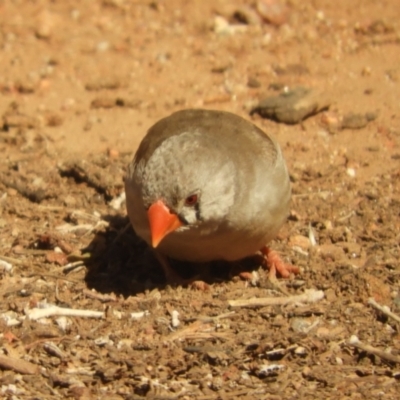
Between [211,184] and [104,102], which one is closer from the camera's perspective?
[211,184]

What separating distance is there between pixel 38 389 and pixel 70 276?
128cm

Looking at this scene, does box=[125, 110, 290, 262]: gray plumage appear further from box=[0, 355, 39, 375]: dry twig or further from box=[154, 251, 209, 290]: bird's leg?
box=[0, 355, 39, 375]: dry twig

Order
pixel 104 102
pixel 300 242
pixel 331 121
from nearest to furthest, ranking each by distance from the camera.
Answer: pixel 300 242 → pixel 331 121 → pixel 104 102

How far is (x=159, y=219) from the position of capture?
5262mm

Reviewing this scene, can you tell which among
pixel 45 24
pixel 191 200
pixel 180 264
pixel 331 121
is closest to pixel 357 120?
pixel 331 121

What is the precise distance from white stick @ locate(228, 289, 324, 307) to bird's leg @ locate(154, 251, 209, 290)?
12.1 inches

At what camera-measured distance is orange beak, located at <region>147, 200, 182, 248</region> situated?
5.26 metres

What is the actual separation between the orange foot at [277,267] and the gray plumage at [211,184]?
269mm

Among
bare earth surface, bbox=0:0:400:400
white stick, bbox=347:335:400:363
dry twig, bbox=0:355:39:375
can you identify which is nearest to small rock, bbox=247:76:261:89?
bare earth surface, bbox=0:0:400:400

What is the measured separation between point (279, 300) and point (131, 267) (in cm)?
127

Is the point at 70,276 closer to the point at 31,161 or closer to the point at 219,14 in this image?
the point at 31,161

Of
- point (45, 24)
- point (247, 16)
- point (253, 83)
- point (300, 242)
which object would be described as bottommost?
point (300, 242)

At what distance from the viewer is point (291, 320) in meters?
5.60

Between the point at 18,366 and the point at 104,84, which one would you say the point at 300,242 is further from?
the point at 104,84
